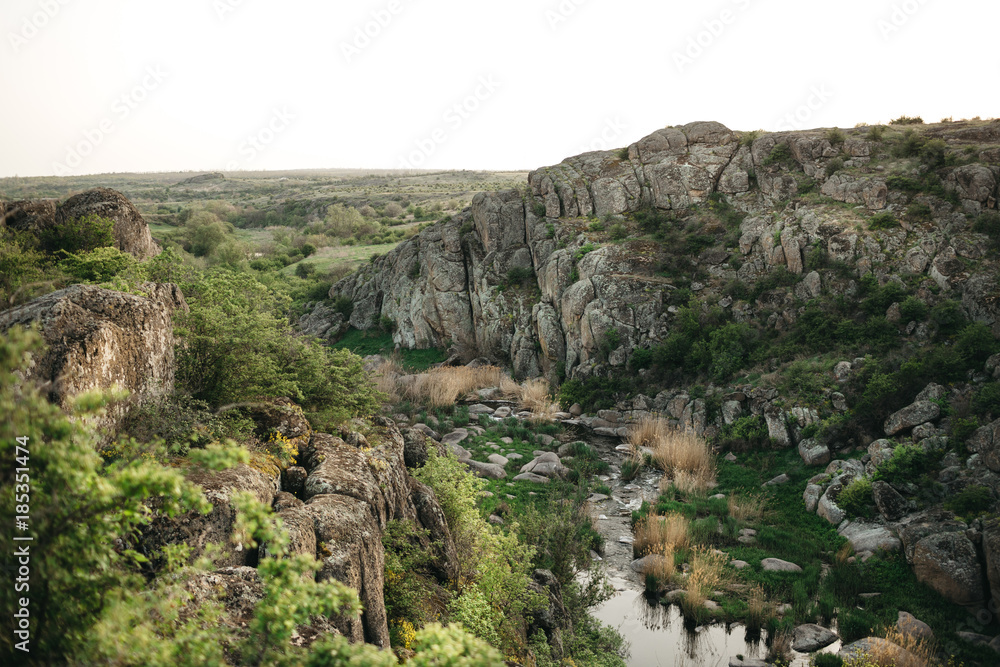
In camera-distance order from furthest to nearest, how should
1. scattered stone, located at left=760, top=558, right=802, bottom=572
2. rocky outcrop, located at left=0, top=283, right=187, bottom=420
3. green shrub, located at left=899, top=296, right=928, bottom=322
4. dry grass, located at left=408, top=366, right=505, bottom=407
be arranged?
dry grass, located at left=408, top=366, right=505, bottom=407, green shrub, located at left=899, top=296, right=928, bottom=322, scattered stone, located at left=760, top=558, right=802, bottom=572, rocky outcrop, located at left=0, top=283, right=187, bottom=420

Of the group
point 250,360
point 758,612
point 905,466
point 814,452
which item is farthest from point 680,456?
point 250,360

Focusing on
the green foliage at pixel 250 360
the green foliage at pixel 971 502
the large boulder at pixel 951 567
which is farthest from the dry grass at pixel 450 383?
the green foliage at pixel 971 502

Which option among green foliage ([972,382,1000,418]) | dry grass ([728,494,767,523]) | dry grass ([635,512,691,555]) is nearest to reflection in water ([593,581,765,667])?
dry grass ([635,512,691,555])

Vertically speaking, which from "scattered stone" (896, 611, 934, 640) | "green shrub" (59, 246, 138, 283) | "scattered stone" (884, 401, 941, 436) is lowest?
"scattered stone" (896, 611, 934, 640)

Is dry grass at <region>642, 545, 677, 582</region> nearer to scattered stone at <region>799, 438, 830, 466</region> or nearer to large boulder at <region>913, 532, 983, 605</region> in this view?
large boulder at <region>913, 532, 983, 605</region>

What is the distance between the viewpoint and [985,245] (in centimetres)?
1553

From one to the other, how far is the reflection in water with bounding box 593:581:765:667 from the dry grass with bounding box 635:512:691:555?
1251mm

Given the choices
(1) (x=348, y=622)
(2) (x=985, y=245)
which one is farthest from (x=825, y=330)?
(1) (x=348, y=622)

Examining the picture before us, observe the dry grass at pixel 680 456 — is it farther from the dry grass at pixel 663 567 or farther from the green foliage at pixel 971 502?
the green foliage at pixel 971 502

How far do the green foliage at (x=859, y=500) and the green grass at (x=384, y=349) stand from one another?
58.0ft

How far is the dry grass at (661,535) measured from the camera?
431 inches

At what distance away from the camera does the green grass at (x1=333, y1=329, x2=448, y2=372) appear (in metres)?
26.1

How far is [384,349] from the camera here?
28.0 meters

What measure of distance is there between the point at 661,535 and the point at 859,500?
3.97 m
